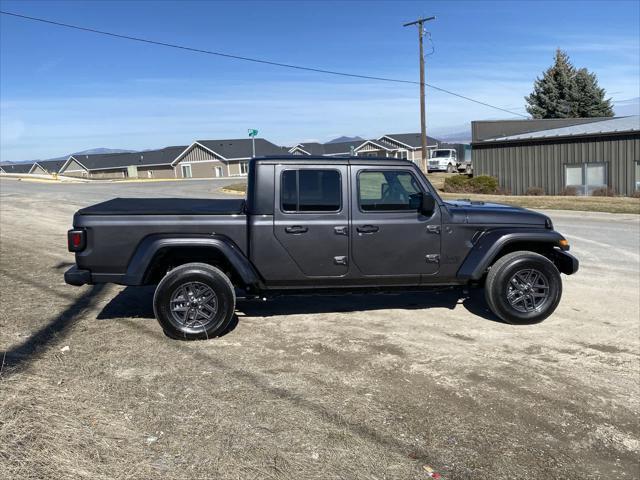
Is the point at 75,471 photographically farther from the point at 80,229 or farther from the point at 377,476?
the point at 80,229

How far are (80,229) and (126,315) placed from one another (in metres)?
1.37

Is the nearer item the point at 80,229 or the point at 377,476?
the point at 377,476

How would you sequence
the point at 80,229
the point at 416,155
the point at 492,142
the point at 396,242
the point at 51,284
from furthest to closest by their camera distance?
1. the point at 416,155
2. the point at 492,142
3. the point at 51,284
4. the point at 396,242
5. the point at 80,229

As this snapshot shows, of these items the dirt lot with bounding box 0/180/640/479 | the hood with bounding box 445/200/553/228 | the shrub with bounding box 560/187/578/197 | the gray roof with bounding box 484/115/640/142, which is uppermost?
the gray roof with bounding box 484/115/640/142

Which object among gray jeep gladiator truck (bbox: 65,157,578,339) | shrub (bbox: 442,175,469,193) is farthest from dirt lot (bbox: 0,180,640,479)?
shrub (bbox: 442,175,469,193)

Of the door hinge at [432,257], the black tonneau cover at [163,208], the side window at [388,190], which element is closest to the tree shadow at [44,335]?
the black tonneau cover at [163,208]

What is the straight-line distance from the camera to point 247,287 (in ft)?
19.3

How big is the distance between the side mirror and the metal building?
2417 cm

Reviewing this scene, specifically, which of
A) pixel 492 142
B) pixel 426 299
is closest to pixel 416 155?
pixel 492 142

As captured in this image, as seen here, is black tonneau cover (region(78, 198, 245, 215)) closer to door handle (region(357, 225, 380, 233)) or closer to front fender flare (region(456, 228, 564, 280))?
door handle (region(357, 225, 380, 233))

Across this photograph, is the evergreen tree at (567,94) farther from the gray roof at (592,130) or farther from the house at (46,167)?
the house at (46,167)

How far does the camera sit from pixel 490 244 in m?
5.99

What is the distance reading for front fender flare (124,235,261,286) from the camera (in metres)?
5.46

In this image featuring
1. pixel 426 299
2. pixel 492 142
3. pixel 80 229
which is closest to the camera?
pixel 80 229
